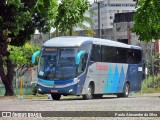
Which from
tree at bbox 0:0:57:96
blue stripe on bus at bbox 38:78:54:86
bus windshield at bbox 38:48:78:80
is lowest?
blue stripe on bus at bbox 38:78:54:86

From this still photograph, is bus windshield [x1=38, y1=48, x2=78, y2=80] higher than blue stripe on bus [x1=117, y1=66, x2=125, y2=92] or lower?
higher

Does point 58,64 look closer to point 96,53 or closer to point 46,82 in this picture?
point 46,82

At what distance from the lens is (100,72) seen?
28.7 metres

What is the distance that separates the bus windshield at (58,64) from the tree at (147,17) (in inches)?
813

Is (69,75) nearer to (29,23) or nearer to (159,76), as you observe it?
(29,23)

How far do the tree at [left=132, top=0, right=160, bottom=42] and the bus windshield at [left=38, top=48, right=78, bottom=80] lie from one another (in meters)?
20.6

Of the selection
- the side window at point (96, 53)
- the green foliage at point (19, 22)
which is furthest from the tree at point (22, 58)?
the side window at point (96, 53)

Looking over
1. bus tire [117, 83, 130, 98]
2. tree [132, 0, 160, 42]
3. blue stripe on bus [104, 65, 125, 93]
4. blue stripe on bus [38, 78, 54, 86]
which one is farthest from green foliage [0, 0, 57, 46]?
tree [132, 0, 160, 42]

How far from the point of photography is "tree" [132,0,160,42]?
477cm

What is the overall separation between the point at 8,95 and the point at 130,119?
21986mm

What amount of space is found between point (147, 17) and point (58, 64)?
21.2 meters

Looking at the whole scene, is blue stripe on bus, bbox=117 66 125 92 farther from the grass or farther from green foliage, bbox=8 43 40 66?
green foliage, bbox=8 43 40 66

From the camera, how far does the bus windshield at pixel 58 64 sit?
1022 inches

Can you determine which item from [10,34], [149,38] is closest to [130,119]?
[149,38]
